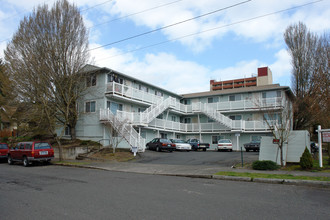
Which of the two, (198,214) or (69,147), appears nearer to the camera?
(198,214)

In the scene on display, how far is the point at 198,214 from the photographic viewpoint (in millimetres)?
5902

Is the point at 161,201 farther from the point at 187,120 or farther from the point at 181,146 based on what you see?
the point at 187,120

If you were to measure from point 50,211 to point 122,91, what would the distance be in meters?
21.2

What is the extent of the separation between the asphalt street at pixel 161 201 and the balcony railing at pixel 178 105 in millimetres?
15305

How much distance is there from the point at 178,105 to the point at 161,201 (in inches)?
1099

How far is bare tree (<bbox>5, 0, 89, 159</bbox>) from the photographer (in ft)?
73.6

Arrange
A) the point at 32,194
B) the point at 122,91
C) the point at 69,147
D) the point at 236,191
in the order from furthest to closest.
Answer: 1. the point at 122,91
2. the point at 69,147
3. the point at 236,191
4. the point at 32,194

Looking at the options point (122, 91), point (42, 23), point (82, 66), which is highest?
point (42, 23)

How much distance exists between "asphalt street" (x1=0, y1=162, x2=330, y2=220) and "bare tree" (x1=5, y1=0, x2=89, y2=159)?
14055 millimetres

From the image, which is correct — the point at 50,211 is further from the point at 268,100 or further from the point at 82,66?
the point at 268,100

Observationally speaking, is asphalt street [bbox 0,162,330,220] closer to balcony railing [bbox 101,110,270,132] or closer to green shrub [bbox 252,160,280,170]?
green shrub [bbox 252,160,280,170]

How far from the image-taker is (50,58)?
76.7 ft

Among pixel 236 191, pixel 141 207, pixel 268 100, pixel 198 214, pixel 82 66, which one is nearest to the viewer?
pixel 198 214

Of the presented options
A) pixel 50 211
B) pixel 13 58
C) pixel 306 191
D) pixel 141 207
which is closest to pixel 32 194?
pixel 50 211
